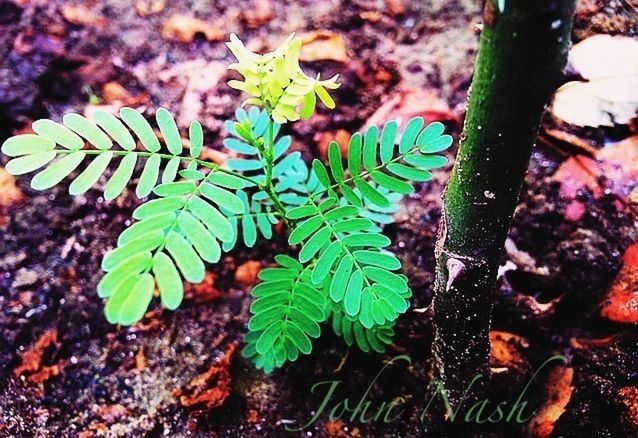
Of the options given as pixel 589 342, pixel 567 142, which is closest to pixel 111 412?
pixel 589 342

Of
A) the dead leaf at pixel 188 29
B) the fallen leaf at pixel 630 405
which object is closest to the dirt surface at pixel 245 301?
the fallen leaf at pixel 630 405

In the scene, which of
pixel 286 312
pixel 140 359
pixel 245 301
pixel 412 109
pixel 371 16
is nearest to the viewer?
pixel 286 312

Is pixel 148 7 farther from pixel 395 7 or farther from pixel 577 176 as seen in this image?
pixel 577 176

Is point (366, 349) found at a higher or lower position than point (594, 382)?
higher

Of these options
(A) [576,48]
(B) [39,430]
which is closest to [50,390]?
(B) [39,430]

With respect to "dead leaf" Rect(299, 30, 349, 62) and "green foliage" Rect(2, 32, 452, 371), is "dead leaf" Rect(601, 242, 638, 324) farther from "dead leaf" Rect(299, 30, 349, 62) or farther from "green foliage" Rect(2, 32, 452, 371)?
"dead leaf" Rect(299, 30, 349, 62)

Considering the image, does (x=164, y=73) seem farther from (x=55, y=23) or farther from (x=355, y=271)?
(x=355, y=271)

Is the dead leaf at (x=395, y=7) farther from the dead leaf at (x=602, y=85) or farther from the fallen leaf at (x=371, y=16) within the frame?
the dead leaf at (x=602, y=85)
